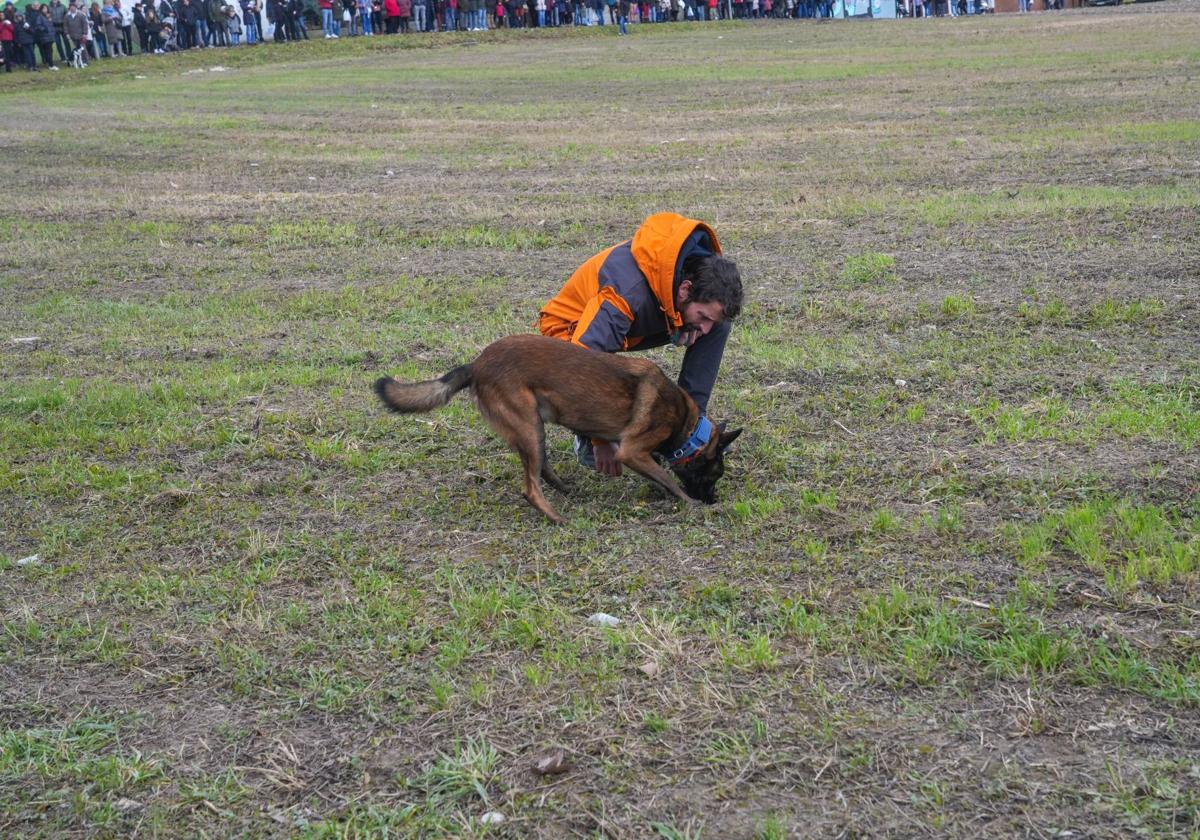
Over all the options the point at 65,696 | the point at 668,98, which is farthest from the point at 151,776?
the point at 668,98

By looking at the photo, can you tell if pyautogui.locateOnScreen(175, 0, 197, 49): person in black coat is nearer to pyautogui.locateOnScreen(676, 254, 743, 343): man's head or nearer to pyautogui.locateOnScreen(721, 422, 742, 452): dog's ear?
pyautogui.locateOnScreen(676, 254, 743, 343): man's head

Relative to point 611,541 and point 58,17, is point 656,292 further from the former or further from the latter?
point 58,17

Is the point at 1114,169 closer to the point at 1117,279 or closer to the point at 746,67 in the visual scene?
the point at 1117,279

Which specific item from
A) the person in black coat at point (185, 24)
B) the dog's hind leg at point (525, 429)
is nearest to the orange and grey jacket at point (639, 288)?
the dog's hind leg at point (525, 429)

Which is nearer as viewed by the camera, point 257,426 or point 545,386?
point 545,386

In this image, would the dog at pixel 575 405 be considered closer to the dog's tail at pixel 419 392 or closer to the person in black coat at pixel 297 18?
the dog's tail at pixel 419 392

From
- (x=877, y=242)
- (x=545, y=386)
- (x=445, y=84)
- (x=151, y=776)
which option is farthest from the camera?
(x=445, y=84)

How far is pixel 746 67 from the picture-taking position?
31.8m

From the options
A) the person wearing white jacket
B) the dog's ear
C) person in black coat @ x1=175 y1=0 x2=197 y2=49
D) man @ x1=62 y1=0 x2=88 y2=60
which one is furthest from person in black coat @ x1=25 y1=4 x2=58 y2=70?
the dog's ear

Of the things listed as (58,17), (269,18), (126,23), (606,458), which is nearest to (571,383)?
(606,458)

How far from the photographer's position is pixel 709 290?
20.5 feet

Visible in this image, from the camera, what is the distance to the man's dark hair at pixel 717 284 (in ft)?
20.4

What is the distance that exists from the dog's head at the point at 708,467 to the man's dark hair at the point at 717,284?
2.02ft

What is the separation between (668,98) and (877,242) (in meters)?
15.0
